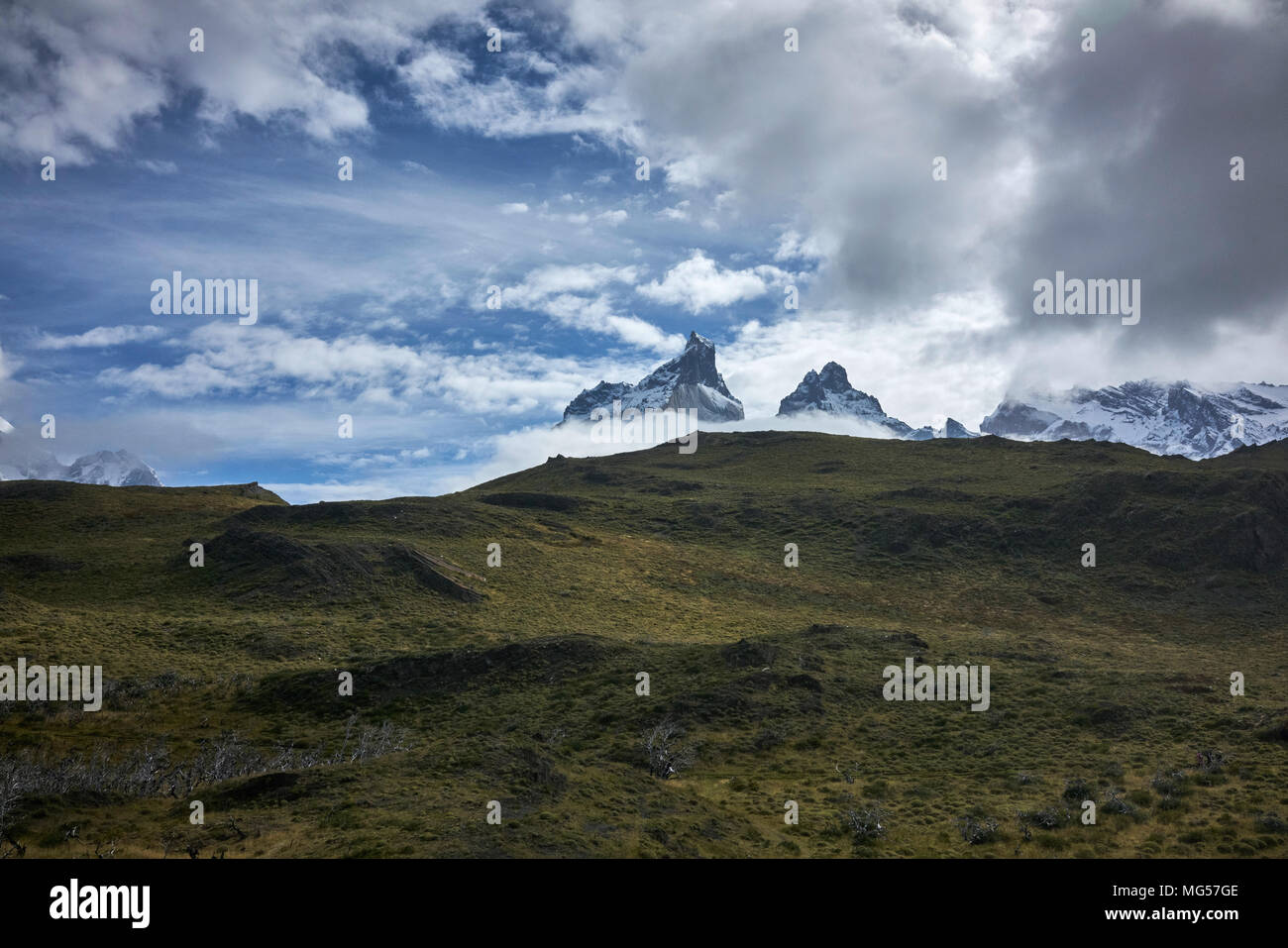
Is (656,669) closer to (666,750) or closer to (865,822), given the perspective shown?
(666,750)

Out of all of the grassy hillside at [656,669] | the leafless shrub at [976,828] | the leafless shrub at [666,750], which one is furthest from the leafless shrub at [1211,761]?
the leafless shrub at [666,750]

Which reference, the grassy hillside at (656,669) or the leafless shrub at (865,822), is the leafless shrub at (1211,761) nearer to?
the grassy hillside at (656,669)

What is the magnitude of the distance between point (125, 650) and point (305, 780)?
26.0m

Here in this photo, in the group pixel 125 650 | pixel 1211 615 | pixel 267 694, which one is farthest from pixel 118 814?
pixel 1211 615

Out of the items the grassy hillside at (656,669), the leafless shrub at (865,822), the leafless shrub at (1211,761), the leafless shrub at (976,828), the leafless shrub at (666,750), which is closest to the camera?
the grassy hillside at (656,669)

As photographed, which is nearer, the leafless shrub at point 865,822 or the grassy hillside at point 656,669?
the grassy hillside at point 656,669

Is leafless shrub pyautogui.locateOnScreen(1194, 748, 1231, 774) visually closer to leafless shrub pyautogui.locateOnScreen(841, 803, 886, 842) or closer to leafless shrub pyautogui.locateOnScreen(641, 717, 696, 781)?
leafless shrub pyautogui.locateOnScreen(841, 803, 886, 842)

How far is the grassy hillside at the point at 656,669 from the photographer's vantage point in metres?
24.6

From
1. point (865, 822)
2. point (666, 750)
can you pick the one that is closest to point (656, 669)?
point (666, 750)

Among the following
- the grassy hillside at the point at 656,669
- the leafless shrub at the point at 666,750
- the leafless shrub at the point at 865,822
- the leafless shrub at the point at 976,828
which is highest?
the grassy hillside at the point at 656,669

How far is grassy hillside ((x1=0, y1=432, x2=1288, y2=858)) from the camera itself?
80.6 ft

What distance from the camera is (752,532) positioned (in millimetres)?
93000

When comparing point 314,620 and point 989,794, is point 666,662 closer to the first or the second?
point 989,794

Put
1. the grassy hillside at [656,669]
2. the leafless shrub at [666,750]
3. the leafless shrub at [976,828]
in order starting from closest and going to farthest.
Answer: the grassy hillside at [656,669], the leafless shrub at [976,828], the leafless shrub at [666,750]
